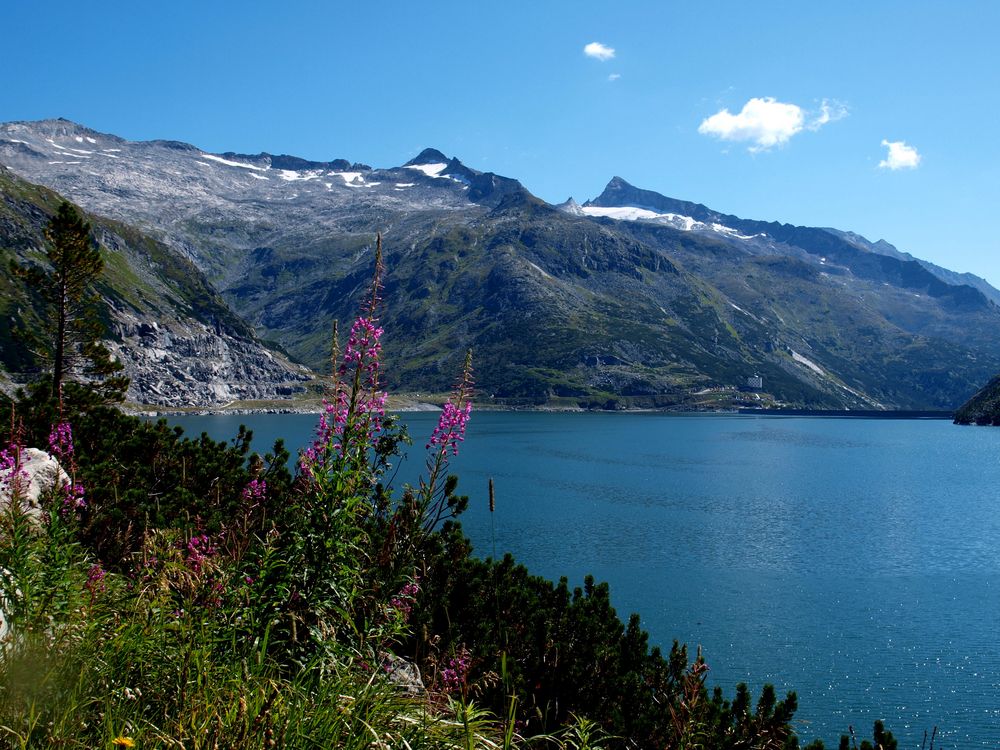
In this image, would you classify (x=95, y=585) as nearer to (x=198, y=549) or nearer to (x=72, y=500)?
(x=198, y=549)

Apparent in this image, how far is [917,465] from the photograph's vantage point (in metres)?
130

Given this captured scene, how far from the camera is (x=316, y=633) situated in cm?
716

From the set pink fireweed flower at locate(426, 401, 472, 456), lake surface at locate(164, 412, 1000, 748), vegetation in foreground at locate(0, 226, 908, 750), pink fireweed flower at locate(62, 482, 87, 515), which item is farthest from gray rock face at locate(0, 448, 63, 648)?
lake surface at locate(164, 412, 1000, 748)

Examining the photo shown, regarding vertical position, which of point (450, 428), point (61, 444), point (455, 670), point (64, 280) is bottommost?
point (455, 670)

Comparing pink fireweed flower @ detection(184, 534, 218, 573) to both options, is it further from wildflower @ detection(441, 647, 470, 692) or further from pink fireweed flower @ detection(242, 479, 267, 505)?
wildflower @ detection(441, 647, 470, 692)

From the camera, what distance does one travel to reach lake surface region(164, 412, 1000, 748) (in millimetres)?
32750

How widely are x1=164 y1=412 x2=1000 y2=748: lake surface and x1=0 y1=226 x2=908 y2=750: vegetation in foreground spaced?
16.7 feet

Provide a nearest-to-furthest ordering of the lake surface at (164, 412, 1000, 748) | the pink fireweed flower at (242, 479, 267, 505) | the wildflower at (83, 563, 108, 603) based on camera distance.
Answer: the wildflower at (83, 563, 108, 603)
the pink fireweed flower at (242, 479, 267, 505)
the lake surface at (164, 412, 1000, 748)

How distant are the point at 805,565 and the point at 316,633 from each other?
58.3 m

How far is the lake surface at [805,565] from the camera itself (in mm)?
32750

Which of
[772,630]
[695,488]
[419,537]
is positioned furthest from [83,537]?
[695,488]

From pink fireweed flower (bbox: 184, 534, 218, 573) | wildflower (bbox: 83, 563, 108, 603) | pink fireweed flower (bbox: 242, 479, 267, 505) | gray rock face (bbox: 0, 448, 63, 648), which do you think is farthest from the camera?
pink fireweed flower (bbox: 242, 479, 267, 505)

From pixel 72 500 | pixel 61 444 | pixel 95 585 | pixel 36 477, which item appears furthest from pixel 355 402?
pixel 61 444

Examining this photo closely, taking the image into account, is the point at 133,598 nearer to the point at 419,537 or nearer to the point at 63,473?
the point at 419,537
